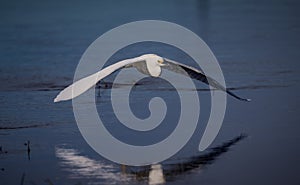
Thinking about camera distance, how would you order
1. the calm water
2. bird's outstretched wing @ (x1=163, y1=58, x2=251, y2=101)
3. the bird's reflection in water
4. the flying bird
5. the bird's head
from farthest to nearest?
the bird's head, bird's outstretched wing @ (x1=163, y1=58, x2=251, y2=101), the flying bird, the calm water, the bird's reflection in water

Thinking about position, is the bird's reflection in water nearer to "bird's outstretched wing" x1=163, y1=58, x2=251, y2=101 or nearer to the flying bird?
the flying bird

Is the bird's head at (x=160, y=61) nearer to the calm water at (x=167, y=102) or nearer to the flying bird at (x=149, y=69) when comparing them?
the flying bird at (x=149, y=69)

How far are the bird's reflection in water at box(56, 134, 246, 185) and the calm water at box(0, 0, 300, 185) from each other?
1cm

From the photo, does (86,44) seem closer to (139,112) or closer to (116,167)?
(139,112)

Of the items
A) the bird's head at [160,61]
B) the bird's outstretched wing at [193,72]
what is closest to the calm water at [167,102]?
the bird's outstretched wing at [193,72]

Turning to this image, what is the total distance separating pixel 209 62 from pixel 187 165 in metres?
5.97

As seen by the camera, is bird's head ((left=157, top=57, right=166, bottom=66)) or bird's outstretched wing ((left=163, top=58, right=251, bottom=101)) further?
bird's head ((left=157, top=57, right=166, bottom=66))

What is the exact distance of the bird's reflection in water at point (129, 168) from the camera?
8125 mm

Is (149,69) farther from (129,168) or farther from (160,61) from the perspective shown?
(129,168)

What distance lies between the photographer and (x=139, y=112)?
11.0 m

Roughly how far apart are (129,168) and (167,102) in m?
3.12

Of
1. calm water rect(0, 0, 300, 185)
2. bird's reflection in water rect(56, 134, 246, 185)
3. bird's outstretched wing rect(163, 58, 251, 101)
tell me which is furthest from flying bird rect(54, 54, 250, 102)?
bird's reflection in water rect(56, 134, 246, 185)

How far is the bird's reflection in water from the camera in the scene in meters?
8.12

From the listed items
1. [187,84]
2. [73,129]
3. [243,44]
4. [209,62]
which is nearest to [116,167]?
[73,129]
